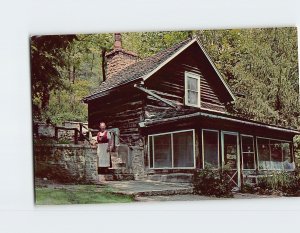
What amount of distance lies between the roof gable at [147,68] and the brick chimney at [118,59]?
0.05 metres

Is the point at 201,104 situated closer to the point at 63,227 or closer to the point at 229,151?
the point at 229,151

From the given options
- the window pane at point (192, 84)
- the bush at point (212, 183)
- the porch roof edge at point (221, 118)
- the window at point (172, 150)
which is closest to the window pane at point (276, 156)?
the porch roof edge at point (221, 118)

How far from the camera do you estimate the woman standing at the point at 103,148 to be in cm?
547

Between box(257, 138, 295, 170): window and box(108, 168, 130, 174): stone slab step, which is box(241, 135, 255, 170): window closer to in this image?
box(257, 138, 295, 170): window

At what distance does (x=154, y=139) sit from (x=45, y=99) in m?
1.45

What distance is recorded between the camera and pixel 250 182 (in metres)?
5.54

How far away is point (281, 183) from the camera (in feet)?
18.0

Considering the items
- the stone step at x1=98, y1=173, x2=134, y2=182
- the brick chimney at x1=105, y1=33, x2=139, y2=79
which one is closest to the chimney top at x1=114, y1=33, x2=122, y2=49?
the brick chimney at x1=105, y1=33, x2=139, y2=79

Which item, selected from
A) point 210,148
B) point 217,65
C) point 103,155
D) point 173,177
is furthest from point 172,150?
point 217,65

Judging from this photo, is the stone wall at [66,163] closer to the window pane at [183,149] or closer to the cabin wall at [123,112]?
the cabin wall at [123,112]

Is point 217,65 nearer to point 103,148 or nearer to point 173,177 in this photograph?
point 173,177

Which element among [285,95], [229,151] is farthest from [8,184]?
[285,95]

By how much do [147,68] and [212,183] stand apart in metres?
1.66

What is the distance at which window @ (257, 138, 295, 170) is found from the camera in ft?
18.3
